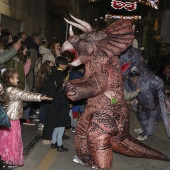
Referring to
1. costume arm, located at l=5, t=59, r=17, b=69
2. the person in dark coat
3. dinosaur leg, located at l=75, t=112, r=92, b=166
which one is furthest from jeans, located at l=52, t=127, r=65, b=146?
costume arm, located at l=5, t=59, r=17, b=69

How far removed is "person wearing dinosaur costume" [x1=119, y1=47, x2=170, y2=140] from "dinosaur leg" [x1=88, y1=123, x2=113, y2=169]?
4.87 feet

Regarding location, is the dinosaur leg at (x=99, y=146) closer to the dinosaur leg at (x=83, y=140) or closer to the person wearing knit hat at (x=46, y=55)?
the dinosaur leg at (x=83, y=140)

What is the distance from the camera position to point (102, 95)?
180 inches

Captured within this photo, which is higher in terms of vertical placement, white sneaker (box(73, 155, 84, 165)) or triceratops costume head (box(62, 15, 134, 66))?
triceratops costume head (box(62, 15, 134, 66))

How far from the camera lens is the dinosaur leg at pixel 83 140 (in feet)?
15.8

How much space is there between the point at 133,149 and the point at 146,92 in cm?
154

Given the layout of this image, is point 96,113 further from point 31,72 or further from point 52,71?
point 31,72

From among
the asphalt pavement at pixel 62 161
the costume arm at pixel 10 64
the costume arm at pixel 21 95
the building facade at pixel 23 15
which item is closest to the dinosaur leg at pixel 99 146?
the asphalt pavement at pixel 62 161

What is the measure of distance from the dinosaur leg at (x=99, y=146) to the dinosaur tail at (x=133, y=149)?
21cm

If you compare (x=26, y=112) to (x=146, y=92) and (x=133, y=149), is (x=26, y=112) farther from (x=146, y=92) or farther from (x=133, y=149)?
(x=133, y=149)

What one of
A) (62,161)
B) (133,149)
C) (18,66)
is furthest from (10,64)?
(133,149)

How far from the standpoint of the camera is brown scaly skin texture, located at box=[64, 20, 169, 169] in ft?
14.8

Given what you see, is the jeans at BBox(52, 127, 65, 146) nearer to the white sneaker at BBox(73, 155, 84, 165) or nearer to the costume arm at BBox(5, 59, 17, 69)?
the white sneaker at BBox(73, 155, 84, 165)

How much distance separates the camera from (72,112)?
7.10 m
